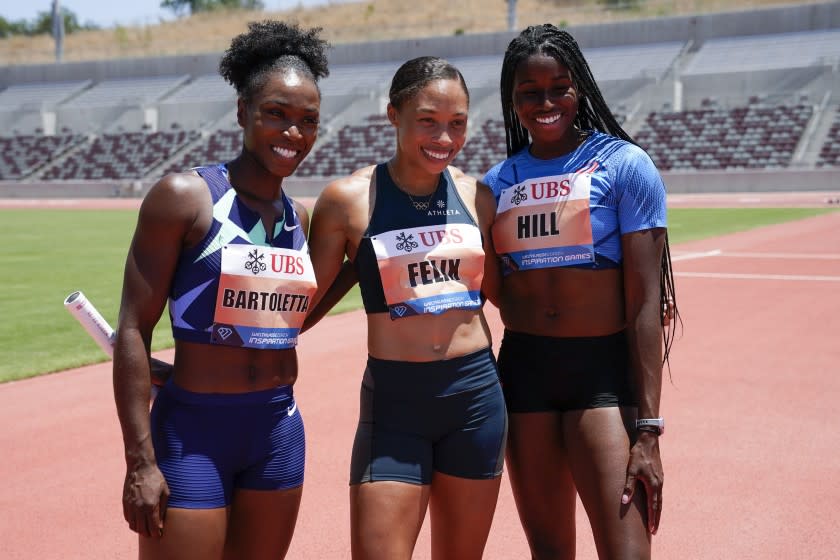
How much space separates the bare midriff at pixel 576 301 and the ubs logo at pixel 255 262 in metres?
0.99

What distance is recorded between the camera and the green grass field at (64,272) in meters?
8.83

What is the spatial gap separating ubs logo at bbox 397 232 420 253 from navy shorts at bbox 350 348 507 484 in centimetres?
39

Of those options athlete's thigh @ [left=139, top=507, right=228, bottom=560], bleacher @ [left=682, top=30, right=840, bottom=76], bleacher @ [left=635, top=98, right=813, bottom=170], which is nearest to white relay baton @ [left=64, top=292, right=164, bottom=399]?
athlete's thigh @ [left=139, top=507, right=228, bottom=560]

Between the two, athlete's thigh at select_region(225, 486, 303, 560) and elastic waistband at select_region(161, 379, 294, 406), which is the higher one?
elastic waistband at select_region(161, 379, 294, 406)

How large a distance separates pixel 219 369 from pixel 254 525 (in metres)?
0.50

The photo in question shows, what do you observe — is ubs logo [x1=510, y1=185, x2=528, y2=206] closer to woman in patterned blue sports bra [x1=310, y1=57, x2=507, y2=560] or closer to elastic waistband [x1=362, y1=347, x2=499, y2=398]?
woman in patterned blue sports bra [x1=310, y1=57, x2=507, y2=560]

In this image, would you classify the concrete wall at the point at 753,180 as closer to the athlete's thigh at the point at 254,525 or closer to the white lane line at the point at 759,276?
the white lane line at the point at 759,276

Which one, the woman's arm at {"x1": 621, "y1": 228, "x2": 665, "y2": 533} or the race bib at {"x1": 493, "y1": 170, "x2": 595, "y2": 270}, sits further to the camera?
the race bib at {"x1": 493, "y1": 170, "x2": 595, "y2": 270}

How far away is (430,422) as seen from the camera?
2973mm

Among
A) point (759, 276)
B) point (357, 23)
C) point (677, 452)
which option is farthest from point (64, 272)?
point (357, 23)

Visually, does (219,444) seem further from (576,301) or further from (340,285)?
(576,301)

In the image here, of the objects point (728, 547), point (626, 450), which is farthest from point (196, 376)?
Result: point (728, 547)

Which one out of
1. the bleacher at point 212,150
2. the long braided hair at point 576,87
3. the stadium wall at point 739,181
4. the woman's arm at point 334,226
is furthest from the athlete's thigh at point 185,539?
the bleacher at point 212,150

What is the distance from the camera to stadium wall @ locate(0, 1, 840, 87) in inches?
1909
